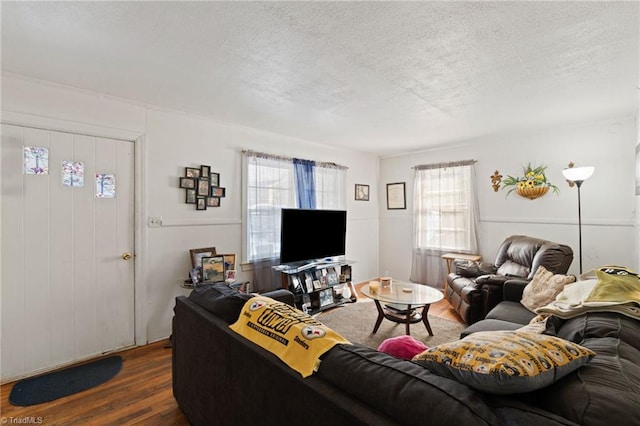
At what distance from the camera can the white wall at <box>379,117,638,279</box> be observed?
3.56m

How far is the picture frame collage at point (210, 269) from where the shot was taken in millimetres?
3141

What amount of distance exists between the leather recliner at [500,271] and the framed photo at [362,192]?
203 centimetres

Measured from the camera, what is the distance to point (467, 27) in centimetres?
179

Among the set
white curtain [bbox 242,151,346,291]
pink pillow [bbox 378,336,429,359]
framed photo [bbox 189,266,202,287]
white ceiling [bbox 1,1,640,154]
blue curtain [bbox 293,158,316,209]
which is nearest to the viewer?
pink pillow [bbox 378,336,429,359]

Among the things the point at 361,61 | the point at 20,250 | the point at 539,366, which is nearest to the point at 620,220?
the point at 361,61

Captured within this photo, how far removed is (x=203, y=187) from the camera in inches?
138

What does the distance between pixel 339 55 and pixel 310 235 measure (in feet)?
8.07

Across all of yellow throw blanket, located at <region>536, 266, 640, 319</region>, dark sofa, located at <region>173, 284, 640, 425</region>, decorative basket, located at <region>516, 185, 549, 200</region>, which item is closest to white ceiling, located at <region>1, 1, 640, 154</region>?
decorative basket, located at <region>516, 185, 549, 200</region>

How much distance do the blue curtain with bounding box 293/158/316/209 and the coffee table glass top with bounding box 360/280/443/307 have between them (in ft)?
5.37

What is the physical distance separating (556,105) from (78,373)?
16.8ft

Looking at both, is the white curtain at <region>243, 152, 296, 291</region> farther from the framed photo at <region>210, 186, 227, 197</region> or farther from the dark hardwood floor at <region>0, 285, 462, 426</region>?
the dark hardwood floor at <region>0, 285, 462, 426</region>

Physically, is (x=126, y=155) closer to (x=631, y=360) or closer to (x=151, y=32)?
(x=151, y=32)

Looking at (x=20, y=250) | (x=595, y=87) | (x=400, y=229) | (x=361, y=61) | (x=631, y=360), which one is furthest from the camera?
(x=400, y=229)

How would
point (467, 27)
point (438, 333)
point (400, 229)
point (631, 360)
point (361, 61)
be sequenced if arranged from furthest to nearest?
point (400, 229) < point (438, 333) < point (361, 61) < point (467, 27) < point (631, 360)
